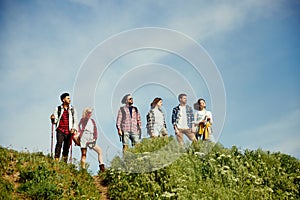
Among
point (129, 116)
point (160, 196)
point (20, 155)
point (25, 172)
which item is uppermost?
point (129, 116)

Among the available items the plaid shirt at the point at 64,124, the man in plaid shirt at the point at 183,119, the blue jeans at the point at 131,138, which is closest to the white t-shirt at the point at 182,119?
the man in plaid shirt at the point at 183,119

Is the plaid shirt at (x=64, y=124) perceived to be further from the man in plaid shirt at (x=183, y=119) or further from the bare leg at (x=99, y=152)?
the man in plaid shirt at (x=183, y=119)

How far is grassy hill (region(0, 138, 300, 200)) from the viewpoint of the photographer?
486 inches

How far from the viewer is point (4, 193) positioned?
37.8ft

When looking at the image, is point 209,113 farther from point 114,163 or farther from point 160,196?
point 160,196

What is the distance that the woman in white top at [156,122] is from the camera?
1647 cm

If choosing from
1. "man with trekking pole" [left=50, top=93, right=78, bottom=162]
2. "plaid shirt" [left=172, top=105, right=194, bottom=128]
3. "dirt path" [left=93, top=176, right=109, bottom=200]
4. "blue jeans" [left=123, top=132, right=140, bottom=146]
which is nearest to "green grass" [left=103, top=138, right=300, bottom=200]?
"dirt path" [left=93, top=176, right=109, bottom=200]

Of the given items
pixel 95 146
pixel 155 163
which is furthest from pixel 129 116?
pixel 155 163

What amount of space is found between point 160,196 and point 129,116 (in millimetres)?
4432

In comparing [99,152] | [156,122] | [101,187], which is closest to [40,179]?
[101,187]

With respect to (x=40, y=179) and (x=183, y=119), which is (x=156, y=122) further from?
(x=40, y=179)

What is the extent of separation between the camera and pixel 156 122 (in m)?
16.5

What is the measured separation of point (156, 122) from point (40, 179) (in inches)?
196

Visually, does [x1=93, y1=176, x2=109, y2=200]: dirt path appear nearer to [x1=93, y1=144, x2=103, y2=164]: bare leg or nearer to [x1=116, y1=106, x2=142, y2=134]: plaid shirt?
[x1=93, y1=144, x2=103, y2=164]: bare leg
